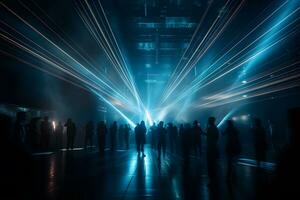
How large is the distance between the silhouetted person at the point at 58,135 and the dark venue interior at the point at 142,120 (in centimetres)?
10

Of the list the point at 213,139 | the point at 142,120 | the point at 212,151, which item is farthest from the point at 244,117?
the point at 212,151

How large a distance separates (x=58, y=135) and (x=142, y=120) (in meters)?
7.92

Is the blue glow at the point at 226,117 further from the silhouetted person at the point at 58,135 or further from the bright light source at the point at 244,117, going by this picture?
the silhouetted person at the point at 58,135

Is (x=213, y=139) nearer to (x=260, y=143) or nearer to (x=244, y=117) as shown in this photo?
(x=260, y=143)

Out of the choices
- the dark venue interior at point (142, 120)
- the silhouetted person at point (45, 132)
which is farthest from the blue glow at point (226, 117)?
the silhouetted person at point (45, 132)

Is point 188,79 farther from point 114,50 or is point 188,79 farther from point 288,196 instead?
point 288,196

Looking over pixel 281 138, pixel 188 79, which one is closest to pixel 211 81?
pixel 188 79

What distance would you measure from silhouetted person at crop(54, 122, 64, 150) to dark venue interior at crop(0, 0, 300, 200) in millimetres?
100

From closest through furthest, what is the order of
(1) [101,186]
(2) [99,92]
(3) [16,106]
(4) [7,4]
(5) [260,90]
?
(1) [101,186]
(4) [7,4]
(3) [16,106]
(5) [260,90]
(2) [99,92]

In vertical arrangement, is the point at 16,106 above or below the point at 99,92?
below

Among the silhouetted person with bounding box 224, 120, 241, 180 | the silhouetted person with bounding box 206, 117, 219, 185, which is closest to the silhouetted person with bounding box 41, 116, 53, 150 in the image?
the silhouetted person with bounding box 206, 117, 219, 185

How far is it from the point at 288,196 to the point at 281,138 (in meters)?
19.5

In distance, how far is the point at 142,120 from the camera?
13.3m

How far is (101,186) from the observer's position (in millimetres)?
5738
